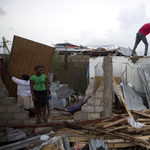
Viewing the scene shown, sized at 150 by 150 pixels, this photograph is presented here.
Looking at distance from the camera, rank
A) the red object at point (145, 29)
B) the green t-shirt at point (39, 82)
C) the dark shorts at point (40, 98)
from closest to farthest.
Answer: the green t-shirt at point (39, 82) < the dark shorts at point (40, 98) < the red object at point (145, 29)

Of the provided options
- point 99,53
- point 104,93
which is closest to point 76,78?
point 99,53

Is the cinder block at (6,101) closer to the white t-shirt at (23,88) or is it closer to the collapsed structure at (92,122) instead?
the collapsed structure at (92,122)

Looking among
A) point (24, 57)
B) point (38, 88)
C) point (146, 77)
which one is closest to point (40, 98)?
point (38, 88)

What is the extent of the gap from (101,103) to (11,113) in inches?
110

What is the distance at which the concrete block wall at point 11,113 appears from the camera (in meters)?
3.98

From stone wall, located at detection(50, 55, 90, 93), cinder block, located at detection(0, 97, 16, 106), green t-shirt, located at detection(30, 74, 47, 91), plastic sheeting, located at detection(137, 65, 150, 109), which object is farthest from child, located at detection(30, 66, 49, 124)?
stone wall, located at detection(50, 55, 90, 93)

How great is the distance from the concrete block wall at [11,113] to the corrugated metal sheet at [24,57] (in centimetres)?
136

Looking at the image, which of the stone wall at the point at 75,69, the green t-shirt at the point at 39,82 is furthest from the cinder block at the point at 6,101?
the stone wall at the point at 75,69

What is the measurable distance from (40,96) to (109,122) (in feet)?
7.17

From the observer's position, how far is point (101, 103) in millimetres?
3943

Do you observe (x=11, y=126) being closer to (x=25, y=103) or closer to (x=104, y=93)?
(x=25, y=103)

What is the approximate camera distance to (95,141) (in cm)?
328

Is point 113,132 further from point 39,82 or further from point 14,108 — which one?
point 14,108

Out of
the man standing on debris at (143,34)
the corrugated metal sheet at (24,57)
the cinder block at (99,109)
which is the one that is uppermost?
the man standing on debris at (143,34)
